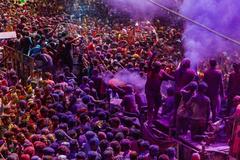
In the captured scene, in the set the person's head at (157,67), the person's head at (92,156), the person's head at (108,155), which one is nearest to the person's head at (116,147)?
the person's head at (108,155)

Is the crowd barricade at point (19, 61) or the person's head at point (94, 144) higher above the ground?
the person's head at point (94, 144)

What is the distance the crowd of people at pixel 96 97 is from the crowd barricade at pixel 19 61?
14 centimetres

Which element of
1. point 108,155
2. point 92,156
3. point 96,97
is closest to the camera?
point 92,156

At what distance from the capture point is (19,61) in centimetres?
1293

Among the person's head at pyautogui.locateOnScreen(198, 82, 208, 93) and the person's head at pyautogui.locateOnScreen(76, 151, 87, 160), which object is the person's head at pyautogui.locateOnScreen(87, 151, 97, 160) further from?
the person's head at pyautogui.locateOnScreen(198, 82, 208, 93)

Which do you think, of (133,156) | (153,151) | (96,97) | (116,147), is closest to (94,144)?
(116,147)

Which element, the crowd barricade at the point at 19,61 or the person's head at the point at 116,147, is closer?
the person's head at the point at 116,147

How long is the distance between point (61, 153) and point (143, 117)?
283cm

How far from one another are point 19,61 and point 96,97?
7.80 ft

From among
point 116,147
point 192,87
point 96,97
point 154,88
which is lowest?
point 96,97

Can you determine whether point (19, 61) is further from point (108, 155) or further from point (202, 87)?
point (108, 155)

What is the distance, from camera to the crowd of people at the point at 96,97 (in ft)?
27.7

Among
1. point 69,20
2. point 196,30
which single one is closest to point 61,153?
point 196,30

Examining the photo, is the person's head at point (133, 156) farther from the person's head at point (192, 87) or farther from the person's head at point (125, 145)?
the person's head at point (192, 87)
